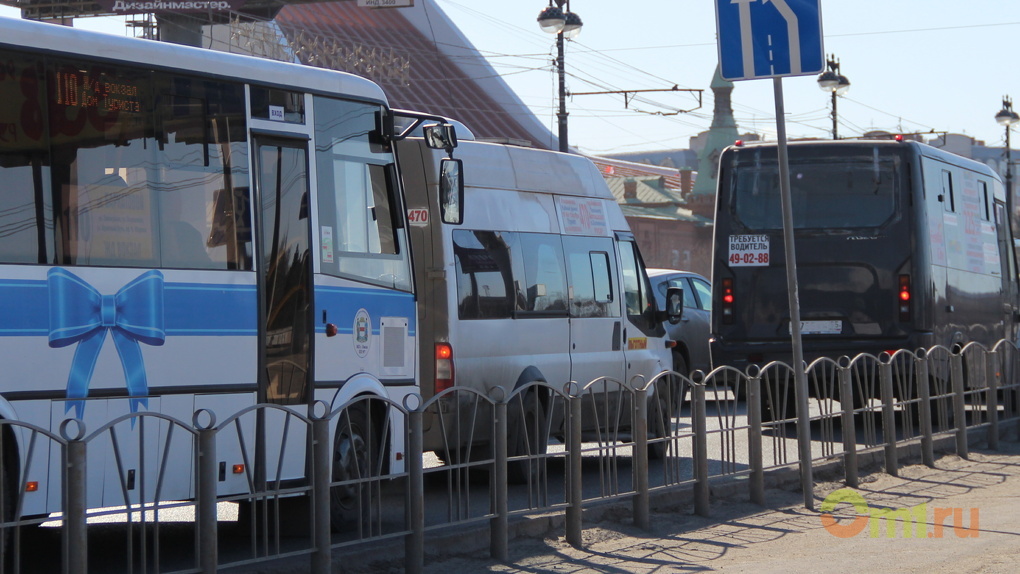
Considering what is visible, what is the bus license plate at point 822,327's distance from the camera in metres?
15.6

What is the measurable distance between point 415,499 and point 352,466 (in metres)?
0.47

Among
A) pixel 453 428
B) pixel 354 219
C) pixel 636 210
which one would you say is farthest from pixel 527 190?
pixel 636 210

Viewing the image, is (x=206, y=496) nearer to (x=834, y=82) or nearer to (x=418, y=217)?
(x=418, y=217)

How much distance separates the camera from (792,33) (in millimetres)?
9344

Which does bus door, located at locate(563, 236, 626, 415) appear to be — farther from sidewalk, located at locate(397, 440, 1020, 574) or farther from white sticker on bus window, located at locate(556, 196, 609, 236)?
sidewalk, located at locate(397, 440, 1020, 574)

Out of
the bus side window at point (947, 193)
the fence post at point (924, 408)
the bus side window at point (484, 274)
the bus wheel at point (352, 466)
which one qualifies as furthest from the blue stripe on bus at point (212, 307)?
the bus side window at point (947, 193)

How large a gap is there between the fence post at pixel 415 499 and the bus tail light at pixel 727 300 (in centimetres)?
906

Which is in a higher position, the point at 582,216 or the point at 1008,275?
the point at 582,216

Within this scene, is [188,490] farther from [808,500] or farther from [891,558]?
[808,500]

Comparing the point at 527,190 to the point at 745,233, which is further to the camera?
the point at 745,233

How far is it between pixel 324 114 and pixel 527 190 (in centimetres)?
324

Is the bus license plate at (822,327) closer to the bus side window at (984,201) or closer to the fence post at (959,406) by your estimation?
the fence post at (959,406)

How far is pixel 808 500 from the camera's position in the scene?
10.1 meters

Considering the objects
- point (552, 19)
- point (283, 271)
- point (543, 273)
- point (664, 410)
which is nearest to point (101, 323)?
point (283, 271)
